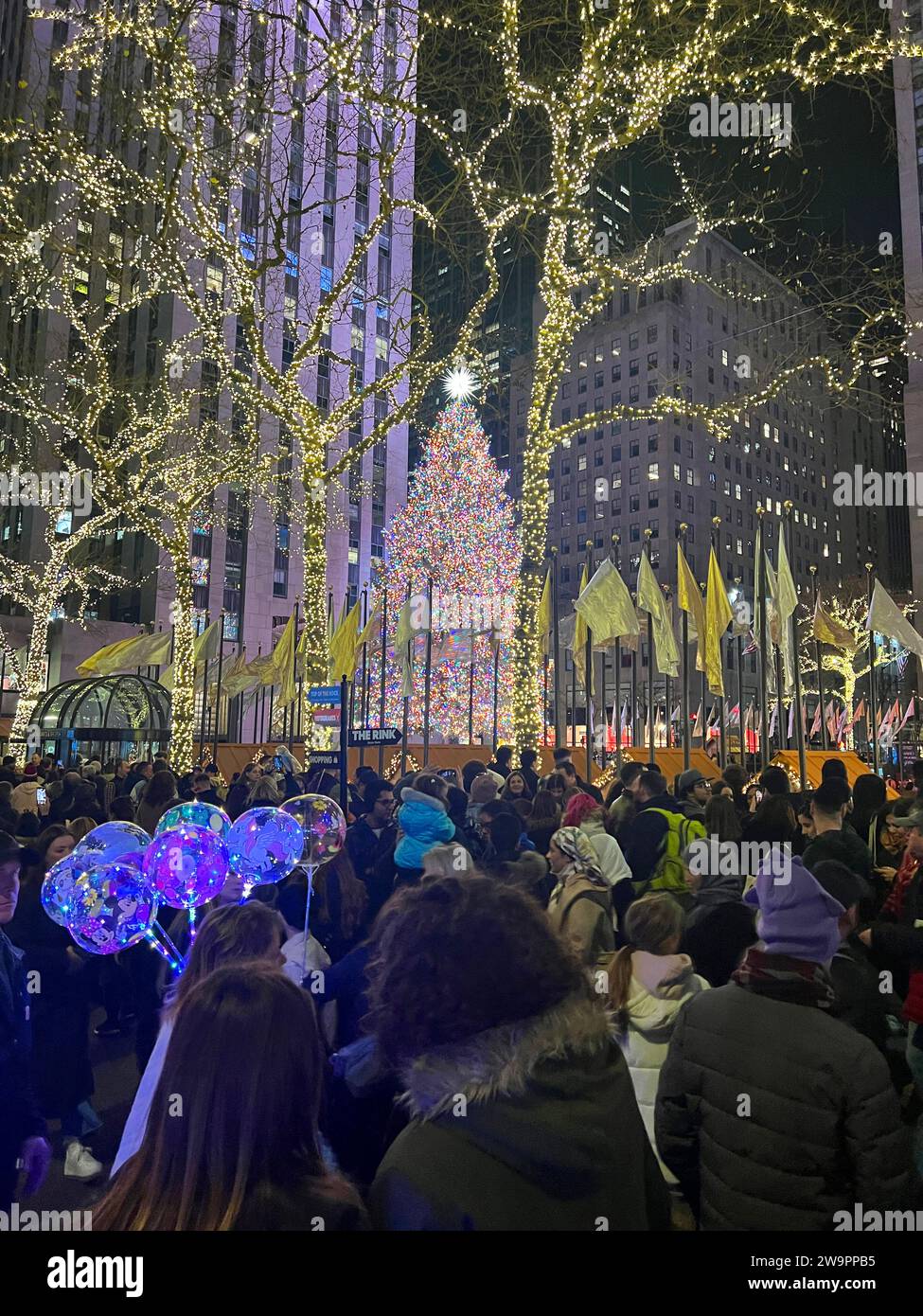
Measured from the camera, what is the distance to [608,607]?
17328 mm

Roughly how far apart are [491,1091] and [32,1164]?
10.4 ft

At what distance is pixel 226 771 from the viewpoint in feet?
75.8

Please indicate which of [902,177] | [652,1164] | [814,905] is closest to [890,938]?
[814,905]

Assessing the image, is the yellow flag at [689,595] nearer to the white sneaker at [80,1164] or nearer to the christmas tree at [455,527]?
the christmas tree at [455,527]

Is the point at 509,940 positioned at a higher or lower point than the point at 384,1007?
higher

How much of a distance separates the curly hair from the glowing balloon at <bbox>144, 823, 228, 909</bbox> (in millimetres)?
3175

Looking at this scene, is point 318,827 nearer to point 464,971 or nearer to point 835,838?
point 835,838

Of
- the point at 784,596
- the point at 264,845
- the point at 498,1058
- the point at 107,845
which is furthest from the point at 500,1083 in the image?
the point at 784,596

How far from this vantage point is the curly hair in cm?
224

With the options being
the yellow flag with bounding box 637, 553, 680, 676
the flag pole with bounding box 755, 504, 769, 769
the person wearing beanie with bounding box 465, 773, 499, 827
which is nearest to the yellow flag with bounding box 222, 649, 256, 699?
the yellow flag with bounding box 637, 553, 680, 676

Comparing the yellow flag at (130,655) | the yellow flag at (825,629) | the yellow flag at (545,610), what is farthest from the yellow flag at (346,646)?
the yellow flag at (825,629)
